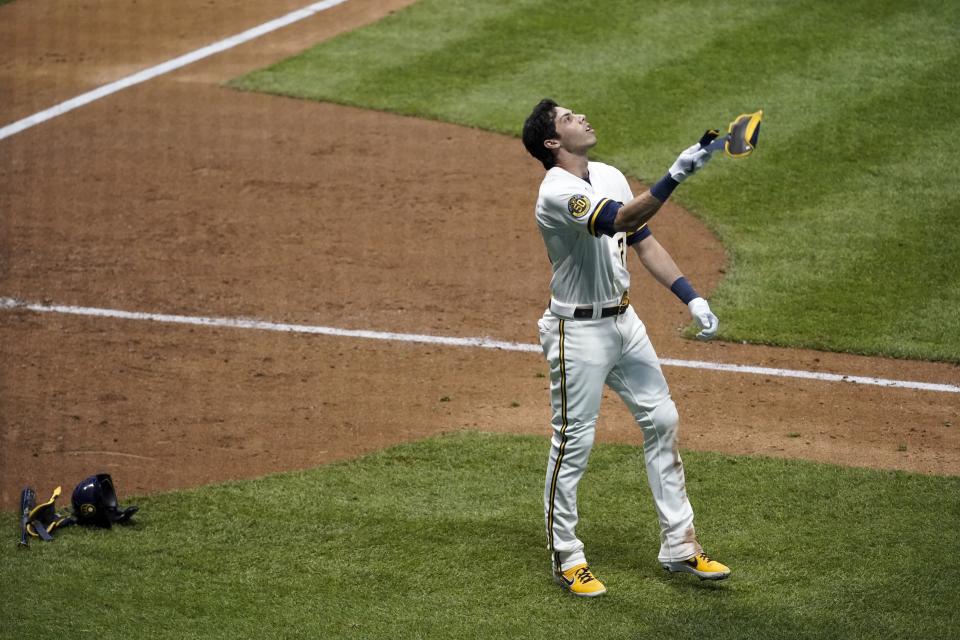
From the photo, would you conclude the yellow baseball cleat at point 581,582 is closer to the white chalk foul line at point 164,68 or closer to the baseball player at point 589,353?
the baseball player at point 589,353

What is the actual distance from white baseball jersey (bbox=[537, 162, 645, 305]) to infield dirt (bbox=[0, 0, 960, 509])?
197cm

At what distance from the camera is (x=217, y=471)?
735cm

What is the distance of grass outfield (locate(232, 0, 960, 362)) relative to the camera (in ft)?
31.8

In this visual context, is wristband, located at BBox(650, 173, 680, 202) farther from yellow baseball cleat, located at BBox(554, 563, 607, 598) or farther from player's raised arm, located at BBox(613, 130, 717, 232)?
yellow baseball cleat, located at BBox(554, 563, 607, 598)

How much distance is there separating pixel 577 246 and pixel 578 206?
308 millimetres

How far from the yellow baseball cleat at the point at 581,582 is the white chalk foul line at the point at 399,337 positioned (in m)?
3.01

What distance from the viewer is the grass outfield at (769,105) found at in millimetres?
9680

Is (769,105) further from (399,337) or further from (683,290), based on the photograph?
(683,290)

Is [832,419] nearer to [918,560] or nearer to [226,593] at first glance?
[918,560]

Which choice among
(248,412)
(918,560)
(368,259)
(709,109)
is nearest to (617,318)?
(918,560)

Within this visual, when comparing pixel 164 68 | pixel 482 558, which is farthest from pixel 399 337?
pixel 164 68

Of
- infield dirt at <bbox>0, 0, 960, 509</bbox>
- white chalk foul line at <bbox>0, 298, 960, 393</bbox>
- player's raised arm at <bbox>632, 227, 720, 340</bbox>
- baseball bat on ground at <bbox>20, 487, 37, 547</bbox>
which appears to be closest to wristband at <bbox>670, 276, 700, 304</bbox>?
player's raised arm at <bbox>632, 227, 720, 340</bbox>

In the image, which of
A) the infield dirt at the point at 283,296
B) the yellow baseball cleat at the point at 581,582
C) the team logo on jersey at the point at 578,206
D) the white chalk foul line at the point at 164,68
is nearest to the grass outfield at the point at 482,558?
the yellow baseball cleat at the point at 581,582

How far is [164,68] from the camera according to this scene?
46.6 feet
